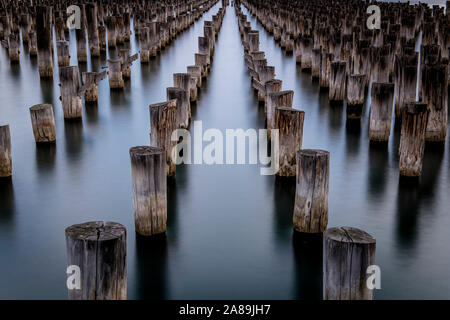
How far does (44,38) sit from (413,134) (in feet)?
31.7

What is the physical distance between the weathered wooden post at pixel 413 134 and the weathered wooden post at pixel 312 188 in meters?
1.91

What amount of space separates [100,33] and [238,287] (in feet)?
52.5

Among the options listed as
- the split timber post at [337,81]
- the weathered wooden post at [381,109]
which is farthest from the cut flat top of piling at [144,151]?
the split timber post at [337,81]

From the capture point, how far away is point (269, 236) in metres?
5.73

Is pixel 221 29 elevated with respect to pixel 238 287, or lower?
elevated

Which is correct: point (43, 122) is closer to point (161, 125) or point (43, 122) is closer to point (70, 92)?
point (70, 92)

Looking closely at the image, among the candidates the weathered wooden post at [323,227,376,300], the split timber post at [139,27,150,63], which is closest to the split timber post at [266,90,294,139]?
the weathered wooden post at [323,227,376,300]

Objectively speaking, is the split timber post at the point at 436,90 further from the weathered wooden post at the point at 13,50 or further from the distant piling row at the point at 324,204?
the weathered wooden post at the point at 13,50

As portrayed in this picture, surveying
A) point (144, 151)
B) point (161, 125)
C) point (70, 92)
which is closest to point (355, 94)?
point (161, 125)

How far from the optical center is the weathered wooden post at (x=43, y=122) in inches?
320

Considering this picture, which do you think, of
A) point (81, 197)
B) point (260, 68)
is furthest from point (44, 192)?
point (260, 68)

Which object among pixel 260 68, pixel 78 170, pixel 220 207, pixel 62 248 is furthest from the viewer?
pixel 260 68

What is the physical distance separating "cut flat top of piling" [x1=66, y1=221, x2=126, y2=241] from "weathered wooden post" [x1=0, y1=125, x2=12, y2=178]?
3.21m
